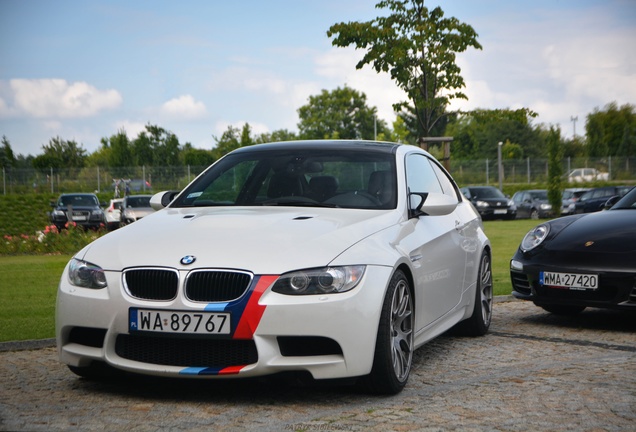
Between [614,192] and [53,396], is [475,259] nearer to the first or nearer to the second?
[53,396]

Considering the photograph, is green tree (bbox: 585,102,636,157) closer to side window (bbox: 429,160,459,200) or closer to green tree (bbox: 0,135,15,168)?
green tree (bbox: 0,135,15,168)

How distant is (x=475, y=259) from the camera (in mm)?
7395

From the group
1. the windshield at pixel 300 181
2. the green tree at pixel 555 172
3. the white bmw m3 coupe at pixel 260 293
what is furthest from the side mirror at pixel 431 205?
the green tree at pixel 555 172

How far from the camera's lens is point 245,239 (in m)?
5.05

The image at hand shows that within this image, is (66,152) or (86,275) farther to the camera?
(66,152)

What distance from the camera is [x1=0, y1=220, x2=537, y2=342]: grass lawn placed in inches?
312

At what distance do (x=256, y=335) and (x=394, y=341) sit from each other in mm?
929

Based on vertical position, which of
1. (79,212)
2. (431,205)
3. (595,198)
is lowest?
(595,198)

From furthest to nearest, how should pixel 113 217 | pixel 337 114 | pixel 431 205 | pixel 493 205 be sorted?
1. pixel 337 114
2. pixel 113 217
3. pixel 493 205
4. pixel 431 205

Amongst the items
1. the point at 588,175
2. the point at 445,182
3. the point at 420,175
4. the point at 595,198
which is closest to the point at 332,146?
the point at 420,175

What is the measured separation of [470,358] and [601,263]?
5.76ft

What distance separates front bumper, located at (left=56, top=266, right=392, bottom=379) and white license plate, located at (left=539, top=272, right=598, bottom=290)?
10.3 ft

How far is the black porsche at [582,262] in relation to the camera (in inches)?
294

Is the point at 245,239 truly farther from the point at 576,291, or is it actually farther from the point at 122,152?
the point at 122,152
